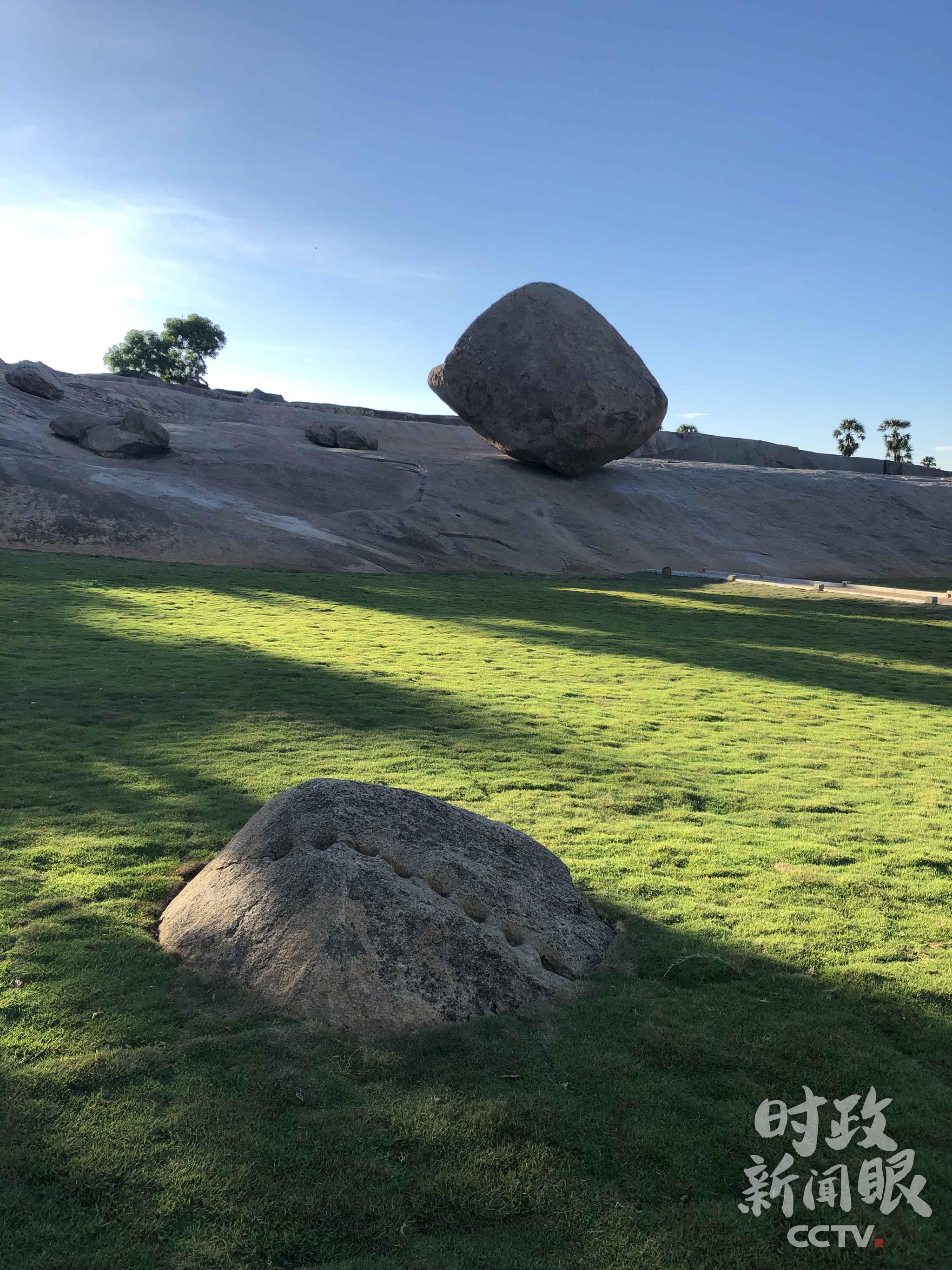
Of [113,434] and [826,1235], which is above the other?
[113,434]

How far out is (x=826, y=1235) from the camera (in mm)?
2711

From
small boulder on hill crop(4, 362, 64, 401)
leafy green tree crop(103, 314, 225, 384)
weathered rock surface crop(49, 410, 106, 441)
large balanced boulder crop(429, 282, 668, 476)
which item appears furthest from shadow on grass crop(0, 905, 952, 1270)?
leafy green tree crop(103, 314, 225, 384)

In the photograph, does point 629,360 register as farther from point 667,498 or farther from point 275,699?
point 275,699

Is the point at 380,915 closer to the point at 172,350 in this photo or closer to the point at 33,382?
the point at 33,382

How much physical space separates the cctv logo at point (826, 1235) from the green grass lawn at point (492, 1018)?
0.11ft

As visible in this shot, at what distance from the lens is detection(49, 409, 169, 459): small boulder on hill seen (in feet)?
91.2

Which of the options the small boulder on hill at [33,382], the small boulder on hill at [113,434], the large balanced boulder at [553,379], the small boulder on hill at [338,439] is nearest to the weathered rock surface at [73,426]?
the small boulder on hill at [113,434]

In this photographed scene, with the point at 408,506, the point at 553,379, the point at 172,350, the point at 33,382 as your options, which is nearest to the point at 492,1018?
the point at 408,506

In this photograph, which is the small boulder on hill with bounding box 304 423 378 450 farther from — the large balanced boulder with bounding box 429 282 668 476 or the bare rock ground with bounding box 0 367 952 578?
the large balanced boulder with bounding box 429 282 668 476

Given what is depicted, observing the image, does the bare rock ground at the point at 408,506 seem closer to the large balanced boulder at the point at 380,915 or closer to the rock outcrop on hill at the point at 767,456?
the rock outcrop on hill at the point at 767,456

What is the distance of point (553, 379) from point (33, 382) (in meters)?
18.1

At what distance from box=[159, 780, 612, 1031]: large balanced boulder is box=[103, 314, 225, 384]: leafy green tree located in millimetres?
71183

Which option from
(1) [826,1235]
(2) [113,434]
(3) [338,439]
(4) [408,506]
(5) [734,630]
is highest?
(3) [338,439]

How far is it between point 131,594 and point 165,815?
1179 cm
